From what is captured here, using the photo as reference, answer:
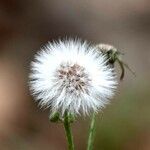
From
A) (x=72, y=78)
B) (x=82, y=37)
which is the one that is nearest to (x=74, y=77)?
(x=72, y=78)

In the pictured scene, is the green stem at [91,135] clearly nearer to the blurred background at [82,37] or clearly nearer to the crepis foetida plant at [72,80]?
the crepis foetida plant at [72,80]

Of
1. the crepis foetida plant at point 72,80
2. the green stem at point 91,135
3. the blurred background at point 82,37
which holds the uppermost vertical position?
the blurred background at point 82,37

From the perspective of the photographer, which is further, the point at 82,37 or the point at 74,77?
the point at 82,37

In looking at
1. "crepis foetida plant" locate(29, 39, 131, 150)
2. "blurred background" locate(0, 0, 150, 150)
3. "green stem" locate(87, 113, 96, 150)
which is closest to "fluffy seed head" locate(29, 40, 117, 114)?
"crepis foetida plant" locate(29, 39, 131, 150)

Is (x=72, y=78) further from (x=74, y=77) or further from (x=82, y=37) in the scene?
(x=82, y=37)

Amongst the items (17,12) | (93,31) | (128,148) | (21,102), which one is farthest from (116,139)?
(17,12)

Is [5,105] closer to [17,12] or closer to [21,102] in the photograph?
[21,102]

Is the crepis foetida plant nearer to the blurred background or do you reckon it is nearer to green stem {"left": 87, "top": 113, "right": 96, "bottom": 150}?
green stem {"left": 87, "top": 113, "right": 96, "bottom": 150}

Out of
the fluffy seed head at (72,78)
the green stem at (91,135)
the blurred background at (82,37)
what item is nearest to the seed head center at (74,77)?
the fluffy seed head at (72,78)
